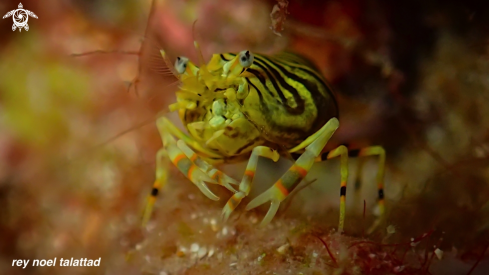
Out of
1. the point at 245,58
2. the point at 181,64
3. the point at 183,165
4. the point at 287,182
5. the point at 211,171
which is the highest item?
the point at 181,64

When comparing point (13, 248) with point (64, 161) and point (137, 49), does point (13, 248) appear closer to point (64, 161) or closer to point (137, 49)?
point (64, 161)

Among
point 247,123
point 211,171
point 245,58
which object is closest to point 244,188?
point 211,171

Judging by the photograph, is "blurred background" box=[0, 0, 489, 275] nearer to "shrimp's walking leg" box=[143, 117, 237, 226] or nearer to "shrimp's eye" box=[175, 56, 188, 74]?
"shrimp's walking leg" box=[143, 117, 237, 226]

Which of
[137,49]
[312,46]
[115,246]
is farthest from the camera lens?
[312,46]

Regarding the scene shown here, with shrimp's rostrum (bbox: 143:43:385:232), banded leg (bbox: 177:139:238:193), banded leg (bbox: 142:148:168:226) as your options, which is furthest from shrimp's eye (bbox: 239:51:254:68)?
banded leg (bbox: 142:148:168:226)

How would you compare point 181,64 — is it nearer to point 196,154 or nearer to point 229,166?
point 196,154

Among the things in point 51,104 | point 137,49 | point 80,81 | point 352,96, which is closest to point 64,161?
point 51,104
